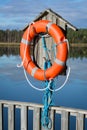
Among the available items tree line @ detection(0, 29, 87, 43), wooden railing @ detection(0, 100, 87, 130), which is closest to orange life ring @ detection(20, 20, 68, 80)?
wooden railing @ detection(0, 100, 87, 130)

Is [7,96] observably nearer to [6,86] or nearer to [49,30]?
[6,86]

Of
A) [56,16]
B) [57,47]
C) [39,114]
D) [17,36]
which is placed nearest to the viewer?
[39,114]

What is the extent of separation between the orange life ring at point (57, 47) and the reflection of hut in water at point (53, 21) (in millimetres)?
156

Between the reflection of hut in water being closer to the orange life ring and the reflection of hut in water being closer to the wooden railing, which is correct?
the orange life ring

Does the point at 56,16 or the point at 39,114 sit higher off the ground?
the point at 56,16

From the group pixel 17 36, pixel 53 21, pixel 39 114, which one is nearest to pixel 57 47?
pixel 53 21

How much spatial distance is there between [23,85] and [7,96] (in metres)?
2.56

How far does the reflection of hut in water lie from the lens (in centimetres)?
526

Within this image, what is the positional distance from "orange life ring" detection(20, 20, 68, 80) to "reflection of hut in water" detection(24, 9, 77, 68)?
0.16 m

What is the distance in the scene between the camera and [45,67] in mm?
5129

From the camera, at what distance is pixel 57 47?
196 inches

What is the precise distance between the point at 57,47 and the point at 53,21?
1.69ft

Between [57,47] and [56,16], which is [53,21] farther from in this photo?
[57,47]

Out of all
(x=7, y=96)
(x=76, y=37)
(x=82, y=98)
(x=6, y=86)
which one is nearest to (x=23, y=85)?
(x=6, y=86)
